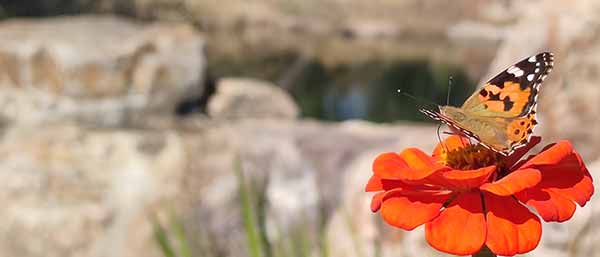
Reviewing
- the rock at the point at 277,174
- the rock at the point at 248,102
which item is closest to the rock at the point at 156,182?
the rock at the point at 277,174

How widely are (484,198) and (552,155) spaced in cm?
6

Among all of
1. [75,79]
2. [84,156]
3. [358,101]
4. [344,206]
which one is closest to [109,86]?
[75,79]

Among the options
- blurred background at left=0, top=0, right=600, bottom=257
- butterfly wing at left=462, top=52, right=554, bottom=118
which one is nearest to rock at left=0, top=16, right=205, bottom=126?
blurred background at left=0, top=0, right=600, bottom=257

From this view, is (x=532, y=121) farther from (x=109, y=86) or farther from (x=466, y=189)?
(x=109, y=86)

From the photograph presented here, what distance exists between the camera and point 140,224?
268cm

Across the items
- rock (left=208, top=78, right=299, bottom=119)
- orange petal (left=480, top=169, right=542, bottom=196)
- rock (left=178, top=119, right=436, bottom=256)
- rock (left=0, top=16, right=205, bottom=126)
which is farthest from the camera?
rock (left=208, top=78, right=299, bottom=119)

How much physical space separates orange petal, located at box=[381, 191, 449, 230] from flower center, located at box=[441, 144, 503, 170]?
0.05 metres

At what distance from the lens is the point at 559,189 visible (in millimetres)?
560

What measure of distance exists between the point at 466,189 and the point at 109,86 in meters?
2.96

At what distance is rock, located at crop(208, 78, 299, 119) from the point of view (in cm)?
374

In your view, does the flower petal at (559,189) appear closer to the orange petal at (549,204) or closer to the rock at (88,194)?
the orange petal at (549,204)

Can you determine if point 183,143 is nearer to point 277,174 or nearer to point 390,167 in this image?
point 277,174

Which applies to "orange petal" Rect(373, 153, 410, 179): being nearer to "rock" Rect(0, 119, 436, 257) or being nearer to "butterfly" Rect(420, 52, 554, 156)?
"butterfly" Rect(420, 52, 554, 156)

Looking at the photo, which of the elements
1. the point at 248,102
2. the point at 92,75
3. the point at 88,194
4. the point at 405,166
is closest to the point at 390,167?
the point at 405,166
